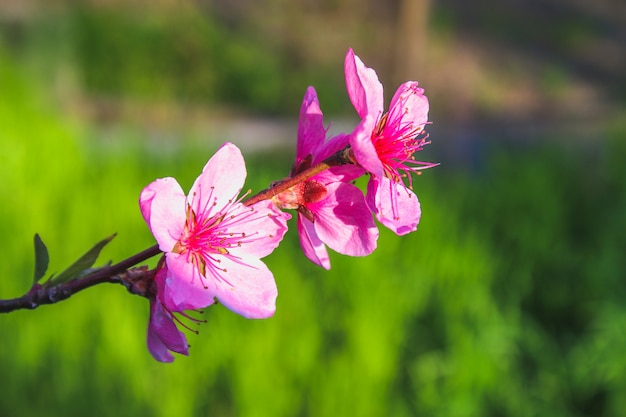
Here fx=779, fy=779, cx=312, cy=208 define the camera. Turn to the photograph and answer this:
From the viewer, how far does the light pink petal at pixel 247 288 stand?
55cm

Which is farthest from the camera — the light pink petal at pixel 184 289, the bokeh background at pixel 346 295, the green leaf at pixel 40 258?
the bokeh background at pixel 346 295

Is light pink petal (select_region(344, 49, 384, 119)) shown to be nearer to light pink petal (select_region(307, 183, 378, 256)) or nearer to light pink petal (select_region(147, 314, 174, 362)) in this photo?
light pink petal (select_region(307, 183, 378, 256))

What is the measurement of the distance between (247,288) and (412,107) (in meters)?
0.22

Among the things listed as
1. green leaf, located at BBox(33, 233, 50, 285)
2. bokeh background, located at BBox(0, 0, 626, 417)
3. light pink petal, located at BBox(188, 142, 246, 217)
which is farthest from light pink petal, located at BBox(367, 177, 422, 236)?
bokeh background, located at BBox(0, 0, 626, 417)

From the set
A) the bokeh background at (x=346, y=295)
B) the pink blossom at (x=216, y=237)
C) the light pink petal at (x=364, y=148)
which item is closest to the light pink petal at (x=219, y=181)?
the pink blossom at (x=216, y=237)

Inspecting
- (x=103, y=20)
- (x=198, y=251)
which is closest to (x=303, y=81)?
(x=103, y=20)

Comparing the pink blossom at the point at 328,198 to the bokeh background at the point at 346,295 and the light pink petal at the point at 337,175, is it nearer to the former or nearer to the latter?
the light pink petal at the point at 337,175

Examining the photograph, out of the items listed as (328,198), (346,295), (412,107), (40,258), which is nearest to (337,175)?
(328,198)

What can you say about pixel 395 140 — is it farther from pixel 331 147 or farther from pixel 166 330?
pixel 166 330

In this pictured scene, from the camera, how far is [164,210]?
0.58 m

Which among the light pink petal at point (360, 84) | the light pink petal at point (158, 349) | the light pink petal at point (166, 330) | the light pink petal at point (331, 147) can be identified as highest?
the light pink petal at point (360, 84)

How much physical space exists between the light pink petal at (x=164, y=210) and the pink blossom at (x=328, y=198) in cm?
8

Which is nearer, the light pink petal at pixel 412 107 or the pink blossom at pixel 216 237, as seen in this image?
the pink blossom at pixel 216 237

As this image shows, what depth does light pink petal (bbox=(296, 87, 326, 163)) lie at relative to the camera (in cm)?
61
